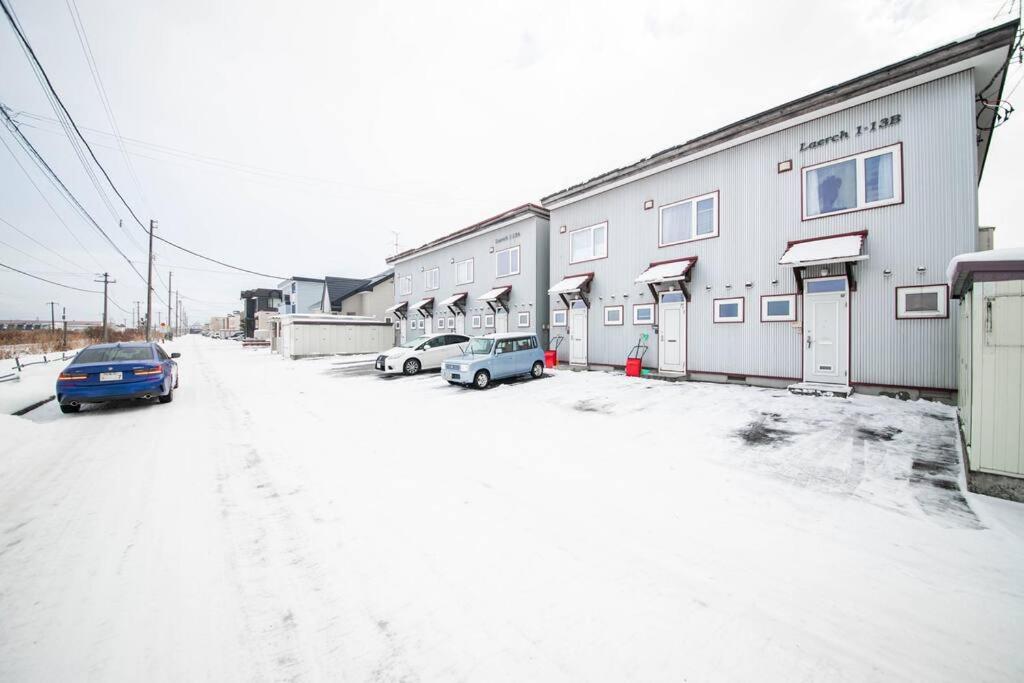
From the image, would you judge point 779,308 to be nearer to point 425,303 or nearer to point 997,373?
point 997,373

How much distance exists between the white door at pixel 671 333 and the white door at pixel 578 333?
3306mm

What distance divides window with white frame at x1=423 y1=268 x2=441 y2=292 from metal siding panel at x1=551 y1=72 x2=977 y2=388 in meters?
13.0

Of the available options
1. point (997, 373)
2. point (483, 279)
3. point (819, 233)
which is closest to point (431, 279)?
point (483, 279)

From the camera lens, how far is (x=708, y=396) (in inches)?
389

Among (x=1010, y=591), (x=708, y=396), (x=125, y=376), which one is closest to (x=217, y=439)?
(x=125, y=376)

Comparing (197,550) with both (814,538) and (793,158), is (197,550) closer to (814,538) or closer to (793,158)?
(814,538)

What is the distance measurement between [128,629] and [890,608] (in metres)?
4.87

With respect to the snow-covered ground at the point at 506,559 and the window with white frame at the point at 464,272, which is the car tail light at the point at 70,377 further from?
the window with white frame at the point at 464,272

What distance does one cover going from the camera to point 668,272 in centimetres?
1249

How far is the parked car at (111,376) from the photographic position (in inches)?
313

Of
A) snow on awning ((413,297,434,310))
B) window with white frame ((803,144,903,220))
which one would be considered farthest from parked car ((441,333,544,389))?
snow on awning ((413,297,434,310))

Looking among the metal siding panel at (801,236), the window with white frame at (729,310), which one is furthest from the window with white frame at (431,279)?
the window with white frame at (729,310)

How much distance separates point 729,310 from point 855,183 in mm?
4089

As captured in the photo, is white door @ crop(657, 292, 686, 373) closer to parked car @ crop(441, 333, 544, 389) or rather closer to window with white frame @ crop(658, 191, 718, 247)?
window with white frame @ crop(658, 191, 718, 247)
